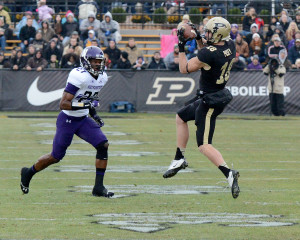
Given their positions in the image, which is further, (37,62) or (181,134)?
(37,62)

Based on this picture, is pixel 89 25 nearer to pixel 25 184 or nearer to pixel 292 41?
pixel 292 41

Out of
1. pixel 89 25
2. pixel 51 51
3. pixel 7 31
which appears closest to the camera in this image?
pixel 51 51

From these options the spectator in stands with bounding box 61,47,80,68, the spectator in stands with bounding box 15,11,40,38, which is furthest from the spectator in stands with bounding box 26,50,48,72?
the spectator in stands with bounding box 15,11,40,38

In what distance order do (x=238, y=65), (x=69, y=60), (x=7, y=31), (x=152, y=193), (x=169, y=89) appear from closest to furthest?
(x=152, y=193) → (x=169, y=89) → (x=238, y=65) → (x=69, y=60) → (x=7, y=31)

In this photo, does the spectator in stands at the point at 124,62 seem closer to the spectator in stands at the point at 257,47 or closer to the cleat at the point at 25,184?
the spectator in stands at the point at 257,47

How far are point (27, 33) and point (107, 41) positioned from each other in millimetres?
2389

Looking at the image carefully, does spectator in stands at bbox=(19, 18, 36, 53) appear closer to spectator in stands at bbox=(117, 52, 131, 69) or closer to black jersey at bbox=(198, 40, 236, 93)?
spectator in stands at bbox=(117, 52, 131, 69)

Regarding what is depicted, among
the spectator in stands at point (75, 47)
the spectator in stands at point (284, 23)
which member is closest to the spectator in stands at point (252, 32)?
the spectator in stands at point (284, 23)

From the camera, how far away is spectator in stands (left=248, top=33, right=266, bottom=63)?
24.3 metres

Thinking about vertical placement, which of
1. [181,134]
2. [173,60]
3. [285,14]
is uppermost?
[181,134]

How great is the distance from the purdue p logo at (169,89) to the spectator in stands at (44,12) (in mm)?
5808

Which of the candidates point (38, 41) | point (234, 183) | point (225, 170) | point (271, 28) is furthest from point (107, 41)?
point (234, 183)

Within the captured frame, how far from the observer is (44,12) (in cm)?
2627

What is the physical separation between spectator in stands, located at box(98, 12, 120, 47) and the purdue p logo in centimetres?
375
